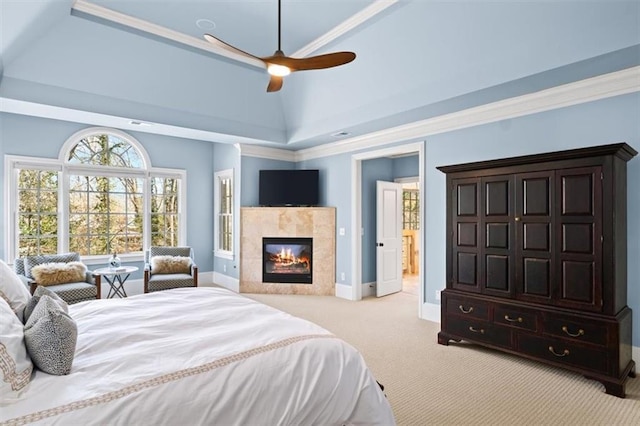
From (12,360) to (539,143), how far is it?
4.46m

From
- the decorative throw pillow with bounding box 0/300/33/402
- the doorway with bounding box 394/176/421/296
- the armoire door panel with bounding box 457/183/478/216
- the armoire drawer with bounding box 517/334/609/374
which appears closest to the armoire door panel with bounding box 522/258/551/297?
the armoire drawer with bounding box 517/334/609/374

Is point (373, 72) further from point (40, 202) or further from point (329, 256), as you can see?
point (40, 202)

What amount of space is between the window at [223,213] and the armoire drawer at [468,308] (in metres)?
4.29

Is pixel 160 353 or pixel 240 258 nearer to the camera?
pixel 160 353

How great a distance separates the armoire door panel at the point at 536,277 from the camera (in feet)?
10.6

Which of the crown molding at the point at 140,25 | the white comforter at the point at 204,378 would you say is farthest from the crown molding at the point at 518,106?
the white comforter at the point at 204,378

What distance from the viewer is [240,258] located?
6.43 metres

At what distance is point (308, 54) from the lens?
177 inches

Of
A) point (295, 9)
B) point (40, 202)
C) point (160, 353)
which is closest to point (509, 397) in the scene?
point (160, 353)

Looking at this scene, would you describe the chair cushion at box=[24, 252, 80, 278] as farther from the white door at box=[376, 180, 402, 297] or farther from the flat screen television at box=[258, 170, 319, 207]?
the white door at box=[376, 180, 402, 297]

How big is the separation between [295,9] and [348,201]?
3.16 m

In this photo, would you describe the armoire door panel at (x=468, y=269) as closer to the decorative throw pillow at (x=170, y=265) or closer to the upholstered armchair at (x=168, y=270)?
the upholstered armchair at (x=168, y=270)

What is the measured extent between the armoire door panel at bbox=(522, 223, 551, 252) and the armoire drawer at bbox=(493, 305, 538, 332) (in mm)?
595

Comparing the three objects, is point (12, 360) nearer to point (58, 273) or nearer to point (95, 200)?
point (58, 273)
